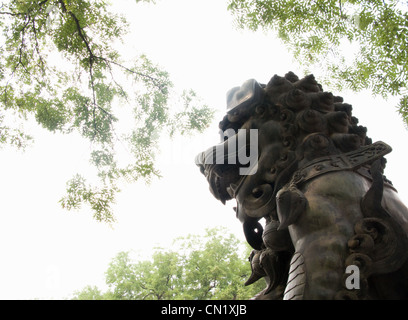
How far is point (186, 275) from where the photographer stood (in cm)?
1418

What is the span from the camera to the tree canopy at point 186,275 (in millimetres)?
13375

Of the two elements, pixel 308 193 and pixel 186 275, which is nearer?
pixel 308 193

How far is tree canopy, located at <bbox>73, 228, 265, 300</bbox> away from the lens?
13375 millimetres

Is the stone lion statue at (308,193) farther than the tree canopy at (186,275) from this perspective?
No

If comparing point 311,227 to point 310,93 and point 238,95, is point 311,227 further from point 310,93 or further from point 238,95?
point 238,95

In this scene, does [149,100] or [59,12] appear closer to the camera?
[59,12]

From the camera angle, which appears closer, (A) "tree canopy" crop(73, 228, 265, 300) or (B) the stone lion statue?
(B) the stone lion statue

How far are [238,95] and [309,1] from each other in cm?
372

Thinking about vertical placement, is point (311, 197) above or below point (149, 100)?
below
